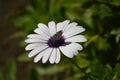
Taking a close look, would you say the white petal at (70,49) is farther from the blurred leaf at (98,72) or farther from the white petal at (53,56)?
the blurred leaf at (98,72)

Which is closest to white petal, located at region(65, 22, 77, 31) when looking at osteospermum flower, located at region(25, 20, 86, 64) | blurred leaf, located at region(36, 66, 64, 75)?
osteospermum flower, located at region(25, 20, 86, 64)

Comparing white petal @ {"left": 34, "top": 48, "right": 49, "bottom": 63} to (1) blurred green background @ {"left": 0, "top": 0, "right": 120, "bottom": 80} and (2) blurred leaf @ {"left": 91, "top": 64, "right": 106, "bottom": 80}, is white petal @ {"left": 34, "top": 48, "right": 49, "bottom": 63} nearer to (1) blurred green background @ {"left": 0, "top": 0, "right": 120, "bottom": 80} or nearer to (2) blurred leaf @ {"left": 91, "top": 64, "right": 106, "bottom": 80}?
(1) blurred green background @ {"left": 0, "top": 0, "right": 120, "bottom": 80}

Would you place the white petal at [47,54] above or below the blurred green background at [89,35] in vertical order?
below

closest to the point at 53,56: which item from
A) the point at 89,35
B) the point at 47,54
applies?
the point at 47,54

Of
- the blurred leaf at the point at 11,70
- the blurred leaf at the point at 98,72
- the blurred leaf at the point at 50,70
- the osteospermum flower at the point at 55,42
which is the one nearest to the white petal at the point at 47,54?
the osteospermum flower at the point at 55,42

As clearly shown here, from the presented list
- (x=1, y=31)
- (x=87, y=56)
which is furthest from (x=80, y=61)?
(x=1, y=31)

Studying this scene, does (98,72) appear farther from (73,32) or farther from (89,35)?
(89,35)

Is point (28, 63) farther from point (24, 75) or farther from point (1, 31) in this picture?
point (1, 31)
